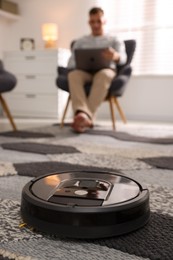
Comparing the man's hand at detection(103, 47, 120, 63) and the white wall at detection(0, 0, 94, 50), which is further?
the white wall at detection(0, 0, 94, 50)

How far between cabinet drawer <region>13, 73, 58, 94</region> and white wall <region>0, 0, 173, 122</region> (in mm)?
563

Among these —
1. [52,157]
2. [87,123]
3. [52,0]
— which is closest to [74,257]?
[52,157]

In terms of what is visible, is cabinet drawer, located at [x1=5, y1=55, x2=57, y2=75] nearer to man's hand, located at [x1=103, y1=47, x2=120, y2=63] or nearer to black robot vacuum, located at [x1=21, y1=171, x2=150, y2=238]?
man's hand, located at [x1=103, y1=47, x2=120, y2=63]

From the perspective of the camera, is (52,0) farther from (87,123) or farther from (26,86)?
(87,123)

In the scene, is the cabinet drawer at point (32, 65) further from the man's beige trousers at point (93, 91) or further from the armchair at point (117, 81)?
the man's beige trousers at point (93, 91)

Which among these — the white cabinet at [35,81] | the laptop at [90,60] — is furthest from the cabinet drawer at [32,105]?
the laptop at [90,60]

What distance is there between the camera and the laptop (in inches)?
96.2

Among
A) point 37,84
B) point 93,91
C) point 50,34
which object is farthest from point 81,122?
point 50,34

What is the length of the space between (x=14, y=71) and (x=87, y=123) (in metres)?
1.81

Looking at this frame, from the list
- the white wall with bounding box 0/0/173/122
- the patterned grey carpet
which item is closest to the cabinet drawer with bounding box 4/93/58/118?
the white wall with bounding box 0/0/173/122

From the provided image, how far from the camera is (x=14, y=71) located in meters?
3.70

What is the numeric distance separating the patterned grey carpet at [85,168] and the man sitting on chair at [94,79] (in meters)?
0.13

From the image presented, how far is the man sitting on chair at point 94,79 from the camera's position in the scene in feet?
7.39

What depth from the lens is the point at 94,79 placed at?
2434 millimetres
